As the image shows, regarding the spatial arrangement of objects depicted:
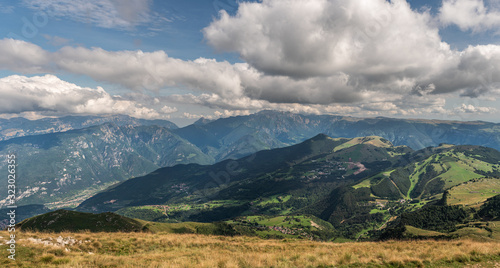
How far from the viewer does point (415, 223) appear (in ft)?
650

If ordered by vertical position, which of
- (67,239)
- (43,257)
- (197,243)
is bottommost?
(197,243)

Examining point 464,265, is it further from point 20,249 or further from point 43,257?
point 20,249

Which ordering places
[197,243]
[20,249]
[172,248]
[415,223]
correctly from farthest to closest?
[415,223] → [197,243] → [172,248] → [20,249]

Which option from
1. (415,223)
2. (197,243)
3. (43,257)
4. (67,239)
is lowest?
(415,223)

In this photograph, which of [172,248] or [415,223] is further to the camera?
[415,223]

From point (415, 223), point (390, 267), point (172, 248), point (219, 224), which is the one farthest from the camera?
point (415, 223)

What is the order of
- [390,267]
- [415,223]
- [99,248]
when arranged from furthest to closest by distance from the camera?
1. [415,223]
2. [99,248]
3. [390,267]

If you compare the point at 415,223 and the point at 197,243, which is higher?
the point at 197,243

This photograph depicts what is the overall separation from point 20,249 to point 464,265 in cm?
4162

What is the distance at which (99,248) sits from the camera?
2703cm

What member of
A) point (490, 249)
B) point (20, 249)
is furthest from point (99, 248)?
point (490, 249)

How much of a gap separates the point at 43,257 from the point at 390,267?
30.1 metres

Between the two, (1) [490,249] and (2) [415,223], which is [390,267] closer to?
(1) [490,249]

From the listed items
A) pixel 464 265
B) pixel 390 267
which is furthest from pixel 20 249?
pixel 464 265
